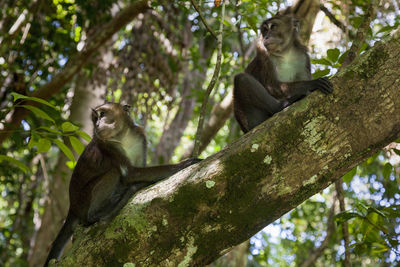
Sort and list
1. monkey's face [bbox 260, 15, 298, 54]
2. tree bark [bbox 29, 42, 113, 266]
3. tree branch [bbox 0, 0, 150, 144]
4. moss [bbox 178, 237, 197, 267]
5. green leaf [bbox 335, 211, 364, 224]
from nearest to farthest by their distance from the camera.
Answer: moss [bbox 178, 237, 197, 267] → green leaf [bbox 335, 211, 364, 224] → monkey's face [bbox 260, 15, 298, 54] → tree branch [bbox 0, 0, 150, 144] → tree bark [bbox 29, 42, 113, 266]

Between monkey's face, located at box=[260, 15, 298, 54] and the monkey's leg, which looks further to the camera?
monkey's face, located at box=[260, 15, 298, 54]

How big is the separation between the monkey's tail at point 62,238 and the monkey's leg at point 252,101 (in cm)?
184

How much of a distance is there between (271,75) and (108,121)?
163cm

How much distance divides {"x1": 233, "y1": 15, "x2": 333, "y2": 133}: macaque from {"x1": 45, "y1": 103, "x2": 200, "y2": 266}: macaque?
982 millimetres

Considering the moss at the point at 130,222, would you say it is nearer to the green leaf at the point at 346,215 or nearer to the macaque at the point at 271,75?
the green leaf at the point at 346,215

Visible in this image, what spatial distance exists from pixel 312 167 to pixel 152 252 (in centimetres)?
97

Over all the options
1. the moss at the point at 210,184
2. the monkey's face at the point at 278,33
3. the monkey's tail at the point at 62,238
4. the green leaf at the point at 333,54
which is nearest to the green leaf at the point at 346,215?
the green leaf at the point at 333,54

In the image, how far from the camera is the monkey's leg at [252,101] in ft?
13.2

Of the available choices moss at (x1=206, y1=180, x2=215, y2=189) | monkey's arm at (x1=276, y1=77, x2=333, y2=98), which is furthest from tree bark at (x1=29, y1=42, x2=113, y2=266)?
moss at (x1=206, y1=180, x2=215, y2=189)

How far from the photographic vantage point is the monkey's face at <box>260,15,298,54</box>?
4.43 m

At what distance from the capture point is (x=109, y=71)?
256 inches

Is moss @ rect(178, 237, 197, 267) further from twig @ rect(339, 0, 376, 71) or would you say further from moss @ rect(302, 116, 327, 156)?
twig @ rect(339, 0, 376, 71)

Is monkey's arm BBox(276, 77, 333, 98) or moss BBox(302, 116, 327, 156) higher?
monkey's arm BBox(276, 77, 333, 98)

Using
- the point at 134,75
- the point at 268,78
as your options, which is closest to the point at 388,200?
the point at 268,78
